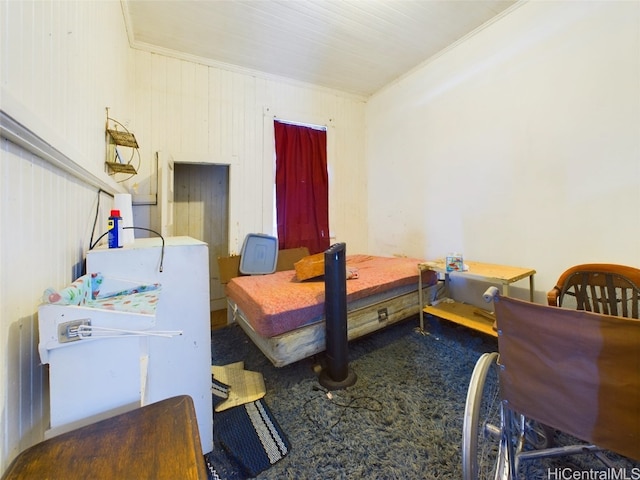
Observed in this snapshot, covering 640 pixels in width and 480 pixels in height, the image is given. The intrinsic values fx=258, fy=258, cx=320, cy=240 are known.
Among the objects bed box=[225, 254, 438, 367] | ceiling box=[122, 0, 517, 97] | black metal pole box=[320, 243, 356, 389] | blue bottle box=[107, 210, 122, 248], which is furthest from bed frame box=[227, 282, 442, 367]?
ceiling box=[122, 0, 517, 97]

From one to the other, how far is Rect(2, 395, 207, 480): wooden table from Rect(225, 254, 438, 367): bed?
1.03 meters

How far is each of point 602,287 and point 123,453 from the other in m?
2.24

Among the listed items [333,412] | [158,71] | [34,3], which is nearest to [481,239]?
[333,412]

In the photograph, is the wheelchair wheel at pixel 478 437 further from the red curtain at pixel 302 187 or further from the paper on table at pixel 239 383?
the red curtain at pixel 302 187

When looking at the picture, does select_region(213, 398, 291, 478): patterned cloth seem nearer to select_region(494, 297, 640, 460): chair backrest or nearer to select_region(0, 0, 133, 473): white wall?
select_region(0, 0, 133, 473): white wall

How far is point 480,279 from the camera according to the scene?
2031 millimetres

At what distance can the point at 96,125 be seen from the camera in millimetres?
1497

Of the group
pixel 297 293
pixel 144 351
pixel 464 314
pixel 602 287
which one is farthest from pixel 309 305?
pixel 602 287

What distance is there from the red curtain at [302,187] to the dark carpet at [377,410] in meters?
1.58

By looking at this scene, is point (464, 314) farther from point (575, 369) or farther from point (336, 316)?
point (575, 369)

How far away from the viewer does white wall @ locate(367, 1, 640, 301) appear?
1.87 metres

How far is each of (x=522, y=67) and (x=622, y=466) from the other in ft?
9.48

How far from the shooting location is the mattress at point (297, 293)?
170 centimetres

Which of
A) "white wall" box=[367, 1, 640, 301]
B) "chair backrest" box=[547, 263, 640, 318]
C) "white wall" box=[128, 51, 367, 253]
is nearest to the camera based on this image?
"chair backrest" box=[547, 263, 640, 318]
